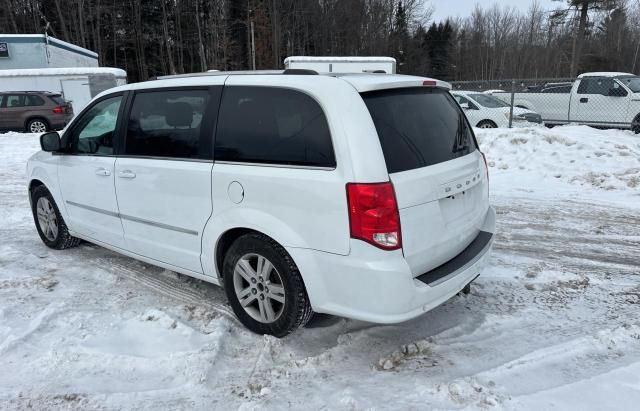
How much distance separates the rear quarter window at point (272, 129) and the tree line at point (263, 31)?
39.1 m

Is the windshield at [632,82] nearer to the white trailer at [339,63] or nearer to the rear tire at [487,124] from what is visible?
the rear tire at [487,124]

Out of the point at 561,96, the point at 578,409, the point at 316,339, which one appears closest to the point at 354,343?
the point at 316,339

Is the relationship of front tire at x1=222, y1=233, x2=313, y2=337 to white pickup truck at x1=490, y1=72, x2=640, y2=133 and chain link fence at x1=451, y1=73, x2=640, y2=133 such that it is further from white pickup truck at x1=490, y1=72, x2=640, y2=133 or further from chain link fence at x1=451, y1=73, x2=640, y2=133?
white pickup truck at x1=490, y1=72, x2=640, y2=133

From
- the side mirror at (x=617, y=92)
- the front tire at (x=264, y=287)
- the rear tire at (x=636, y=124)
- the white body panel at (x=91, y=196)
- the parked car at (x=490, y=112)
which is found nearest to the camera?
the front tire at (x=264, y=287)

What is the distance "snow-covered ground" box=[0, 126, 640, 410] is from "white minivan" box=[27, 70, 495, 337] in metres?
0.34

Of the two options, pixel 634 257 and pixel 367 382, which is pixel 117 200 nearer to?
pixel 367 382

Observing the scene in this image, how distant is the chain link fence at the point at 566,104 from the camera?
13547 millimetres

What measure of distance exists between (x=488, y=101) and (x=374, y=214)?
13.5m

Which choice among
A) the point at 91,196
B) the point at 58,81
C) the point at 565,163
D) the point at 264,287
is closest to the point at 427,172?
the point at 264,287

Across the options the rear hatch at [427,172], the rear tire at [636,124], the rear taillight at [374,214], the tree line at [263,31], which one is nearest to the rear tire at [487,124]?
the rear tire at [636,124]

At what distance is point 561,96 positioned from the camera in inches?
597

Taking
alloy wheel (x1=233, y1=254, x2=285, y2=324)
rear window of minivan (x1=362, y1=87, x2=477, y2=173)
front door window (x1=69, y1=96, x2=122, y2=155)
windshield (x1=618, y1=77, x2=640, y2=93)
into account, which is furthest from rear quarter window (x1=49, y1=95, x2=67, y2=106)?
windshield (x1=618, y1=77, x2=640, y2=93)

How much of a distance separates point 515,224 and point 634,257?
1.42 meters

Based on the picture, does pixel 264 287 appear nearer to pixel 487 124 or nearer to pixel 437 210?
pixel 437 210
